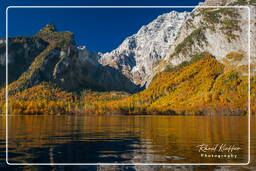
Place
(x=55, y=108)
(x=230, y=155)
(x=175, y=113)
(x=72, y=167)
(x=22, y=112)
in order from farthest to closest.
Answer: (x=175, y=113), (x=55, y=108), (x=22, y=112), (x=72, y=167), (x=230, y=155)

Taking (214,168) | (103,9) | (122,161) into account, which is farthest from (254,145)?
(103,9)

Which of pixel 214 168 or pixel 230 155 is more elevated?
pixel 230 155

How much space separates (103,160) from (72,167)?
7.61 feet

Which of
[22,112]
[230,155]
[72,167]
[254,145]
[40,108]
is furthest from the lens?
[40,108]

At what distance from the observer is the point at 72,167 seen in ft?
55.2

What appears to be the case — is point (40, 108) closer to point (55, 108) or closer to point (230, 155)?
point (55, 108)

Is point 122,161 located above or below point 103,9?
below

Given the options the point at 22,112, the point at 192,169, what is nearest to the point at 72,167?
the point at 192,169

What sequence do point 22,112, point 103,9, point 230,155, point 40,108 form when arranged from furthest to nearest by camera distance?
1. point 40,108
2. point 22,112
3. point 103,9
4. point 230,155

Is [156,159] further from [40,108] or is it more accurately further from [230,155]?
[40,108]

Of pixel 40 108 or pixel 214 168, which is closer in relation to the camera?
pixel 214 168

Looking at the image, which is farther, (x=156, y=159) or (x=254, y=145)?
(x=254, y=145)

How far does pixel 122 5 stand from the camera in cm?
1477

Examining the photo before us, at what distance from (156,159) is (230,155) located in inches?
212
